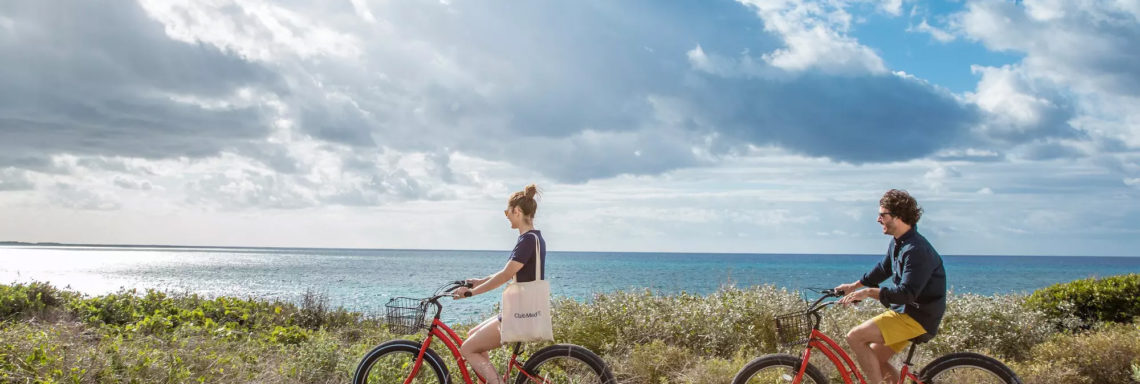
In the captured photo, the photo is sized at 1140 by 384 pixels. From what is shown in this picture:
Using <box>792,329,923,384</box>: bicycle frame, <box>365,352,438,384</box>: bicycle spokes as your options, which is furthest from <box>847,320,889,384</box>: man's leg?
<box>365,352,438,384</box>: bicycle spokes

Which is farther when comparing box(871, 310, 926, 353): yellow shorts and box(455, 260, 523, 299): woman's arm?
box(871, 310, 926, 353): yellow shorts

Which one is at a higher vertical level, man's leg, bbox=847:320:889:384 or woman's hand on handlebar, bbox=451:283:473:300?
woman's hand on handlebar, bbox=451:283:473:300

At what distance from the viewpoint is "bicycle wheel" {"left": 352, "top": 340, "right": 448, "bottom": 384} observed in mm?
5637

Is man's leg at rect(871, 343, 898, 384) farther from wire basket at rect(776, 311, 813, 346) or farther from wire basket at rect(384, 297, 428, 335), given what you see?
wire basket at rect(384, 297, 428, 335)

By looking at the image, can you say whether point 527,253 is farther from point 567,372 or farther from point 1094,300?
point 1094,300

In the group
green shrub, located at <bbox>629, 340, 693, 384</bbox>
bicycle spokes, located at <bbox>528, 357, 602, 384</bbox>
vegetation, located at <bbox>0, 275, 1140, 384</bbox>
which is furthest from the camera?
green shrub, located at <bbox>629, 340, 693, 384</bbox>

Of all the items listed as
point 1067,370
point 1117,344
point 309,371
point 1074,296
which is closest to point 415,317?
point 309,371

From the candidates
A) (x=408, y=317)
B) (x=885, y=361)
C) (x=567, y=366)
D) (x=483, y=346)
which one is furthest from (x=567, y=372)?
(x=885, y=361)

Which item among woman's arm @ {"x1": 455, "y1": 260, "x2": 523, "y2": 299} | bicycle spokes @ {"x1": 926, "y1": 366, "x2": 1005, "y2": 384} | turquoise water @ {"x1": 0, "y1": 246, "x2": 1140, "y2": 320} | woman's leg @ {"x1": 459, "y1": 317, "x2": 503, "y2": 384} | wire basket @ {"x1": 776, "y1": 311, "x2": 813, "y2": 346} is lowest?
turquoise water @ {"x1": 0, "y1": 246, "x2": 1140, "y2": 320}

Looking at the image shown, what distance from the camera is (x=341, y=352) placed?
312 inches

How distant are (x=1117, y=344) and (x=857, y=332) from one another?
4.97 metres

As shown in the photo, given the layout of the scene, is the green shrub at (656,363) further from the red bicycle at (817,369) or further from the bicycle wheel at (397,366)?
the bicycle wheel at (397,366)

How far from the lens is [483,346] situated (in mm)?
5379

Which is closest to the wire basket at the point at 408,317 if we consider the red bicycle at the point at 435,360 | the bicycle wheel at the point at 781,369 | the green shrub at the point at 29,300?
the red bicycle at the point at 435,360
